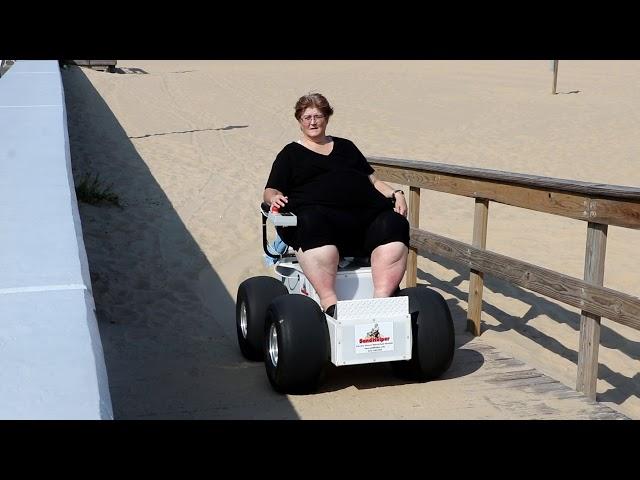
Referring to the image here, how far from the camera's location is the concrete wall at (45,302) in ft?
6.55

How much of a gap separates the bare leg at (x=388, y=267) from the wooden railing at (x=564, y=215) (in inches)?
35.3

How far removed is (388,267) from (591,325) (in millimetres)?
1087

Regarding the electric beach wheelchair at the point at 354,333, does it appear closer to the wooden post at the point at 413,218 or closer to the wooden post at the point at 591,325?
the wooden post at the point at 591,325

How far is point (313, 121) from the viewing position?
4.58 metres

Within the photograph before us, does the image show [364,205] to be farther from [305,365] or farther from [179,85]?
[179,85]

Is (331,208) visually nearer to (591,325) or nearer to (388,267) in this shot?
(388,267)

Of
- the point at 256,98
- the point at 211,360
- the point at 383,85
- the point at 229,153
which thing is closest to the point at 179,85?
the point at 256,98

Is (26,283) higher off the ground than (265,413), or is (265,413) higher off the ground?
(26,283)

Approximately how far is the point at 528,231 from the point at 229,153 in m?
5.47

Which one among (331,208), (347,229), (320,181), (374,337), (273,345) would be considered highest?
(320,181)

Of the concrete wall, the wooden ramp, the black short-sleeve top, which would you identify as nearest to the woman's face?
the black short-sleeve top

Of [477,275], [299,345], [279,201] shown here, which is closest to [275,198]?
[279,201]

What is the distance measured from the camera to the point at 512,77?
91.2ft

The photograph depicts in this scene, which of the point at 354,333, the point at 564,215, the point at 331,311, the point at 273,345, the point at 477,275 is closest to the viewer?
the point at 354,333
